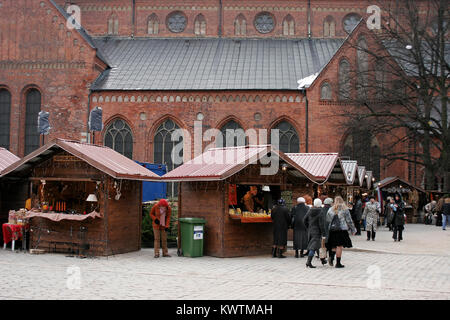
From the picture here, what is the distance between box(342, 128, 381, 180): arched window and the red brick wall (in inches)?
602

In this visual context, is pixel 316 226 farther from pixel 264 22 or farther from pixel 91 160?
pixel 264 22

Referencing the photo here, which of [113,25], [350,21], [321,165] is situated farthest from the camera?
[113,25]

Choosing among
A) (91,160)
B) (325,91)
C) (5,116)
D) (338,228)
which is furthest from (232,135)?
(338,228)

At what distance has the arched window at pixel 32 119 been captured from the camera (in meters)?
32.2

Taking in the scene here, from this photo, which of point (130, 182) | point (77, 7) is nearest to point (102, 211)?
point (130, 182)

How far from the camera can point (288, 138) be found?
3158cm

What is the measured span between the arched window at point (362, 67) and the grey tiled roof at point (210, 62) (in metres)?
2.01

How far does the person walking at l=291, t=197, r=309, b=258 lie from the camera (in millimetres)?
15883

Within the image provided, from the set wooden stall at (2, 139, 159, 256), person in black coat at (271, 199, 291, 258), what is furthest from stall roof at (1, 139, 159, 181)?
person in black coat at (271, 199, 291, 258)

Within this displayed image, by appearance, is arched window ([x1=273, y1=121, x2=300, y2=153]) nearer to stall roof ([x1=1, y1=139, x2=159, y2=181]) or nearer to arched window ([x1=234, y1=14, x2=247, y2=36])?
arched window ([x1=234, y1=14, x2=247, y2=36])

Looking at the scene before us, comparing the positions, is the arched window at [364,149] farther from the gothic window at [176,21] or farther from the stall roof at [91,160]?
the stall roof at [91,160]

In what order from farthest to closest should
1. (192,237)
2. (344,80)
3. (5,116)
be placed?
(5,116) < (344,80) < (192,237)

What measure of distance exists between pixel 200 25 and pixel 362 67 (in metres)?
11.8

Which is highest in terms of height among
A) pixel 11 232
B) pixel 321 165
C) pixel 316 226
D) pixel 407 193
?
pixel 321 165
